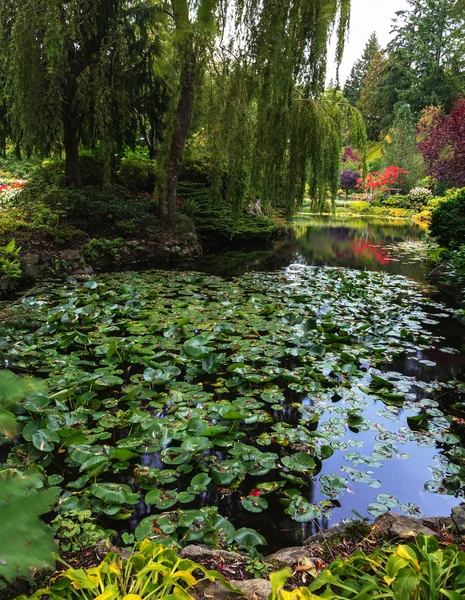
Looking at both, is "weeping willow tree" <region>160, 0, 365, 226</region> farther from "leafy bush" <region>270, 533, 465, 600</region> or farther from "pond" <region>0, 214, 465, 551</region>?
"leafy bush" <region>270, 533, 465, 600</region>

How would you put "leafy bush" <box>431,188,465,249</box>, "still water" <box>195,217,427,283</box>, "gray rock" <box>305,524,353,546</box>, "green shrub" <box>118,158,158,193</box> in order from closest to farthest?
"gray rock" <box>305,524,353,546</box>, "leafy bush" <box>431,188,465,249</box>, "still water" <box>195,217,427,283</box>, "green shrub" <box>118,158,158,193</box>

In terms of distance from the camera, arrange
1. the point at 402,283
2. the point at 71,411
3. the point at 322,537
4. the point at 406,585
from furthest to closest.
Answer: the point at 402,283 < the point at 71,411 < the point at 322,537 < the point at 406,585

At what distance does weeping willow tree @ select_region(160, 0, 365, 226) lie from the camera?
214cm

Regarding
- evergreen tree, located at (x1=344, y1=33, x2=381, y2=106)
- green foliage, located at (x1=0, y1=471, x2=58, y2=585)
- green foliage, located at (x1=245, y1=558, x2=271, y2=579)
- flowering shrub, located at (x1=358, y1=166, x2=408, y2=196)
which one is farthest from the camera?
evergreen tree, located at (x1=344, y1=33, x2=381, y2=106)

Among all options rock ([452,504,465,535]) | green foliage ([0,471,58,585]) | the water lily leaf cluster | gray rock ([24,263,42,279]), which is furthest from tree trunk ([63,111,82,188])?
green foliage ([0,471,58,585])

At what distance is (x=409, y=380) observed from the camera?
2.96 metres

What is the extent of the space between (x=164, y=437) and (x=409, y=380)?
194 centimetres

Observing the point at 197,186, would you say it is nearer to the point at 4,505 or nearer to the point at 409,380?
the point at 409,380

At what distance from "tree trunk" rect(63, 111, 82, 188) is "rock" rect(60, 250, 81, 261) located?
2.28 meters

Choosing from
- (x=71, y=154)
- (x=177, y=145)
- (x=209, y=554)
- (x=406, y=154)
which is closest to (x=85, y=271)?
(x=177, y=145)

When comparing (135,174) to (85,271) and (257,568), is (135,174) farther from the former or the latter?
(257,568)

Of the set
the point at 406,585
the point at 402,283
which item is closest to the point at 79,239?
the point at 402,283

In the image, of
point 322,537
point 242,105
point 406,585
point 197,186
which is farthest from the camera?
point 197,186

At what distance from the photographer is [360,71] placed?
4097 cm
